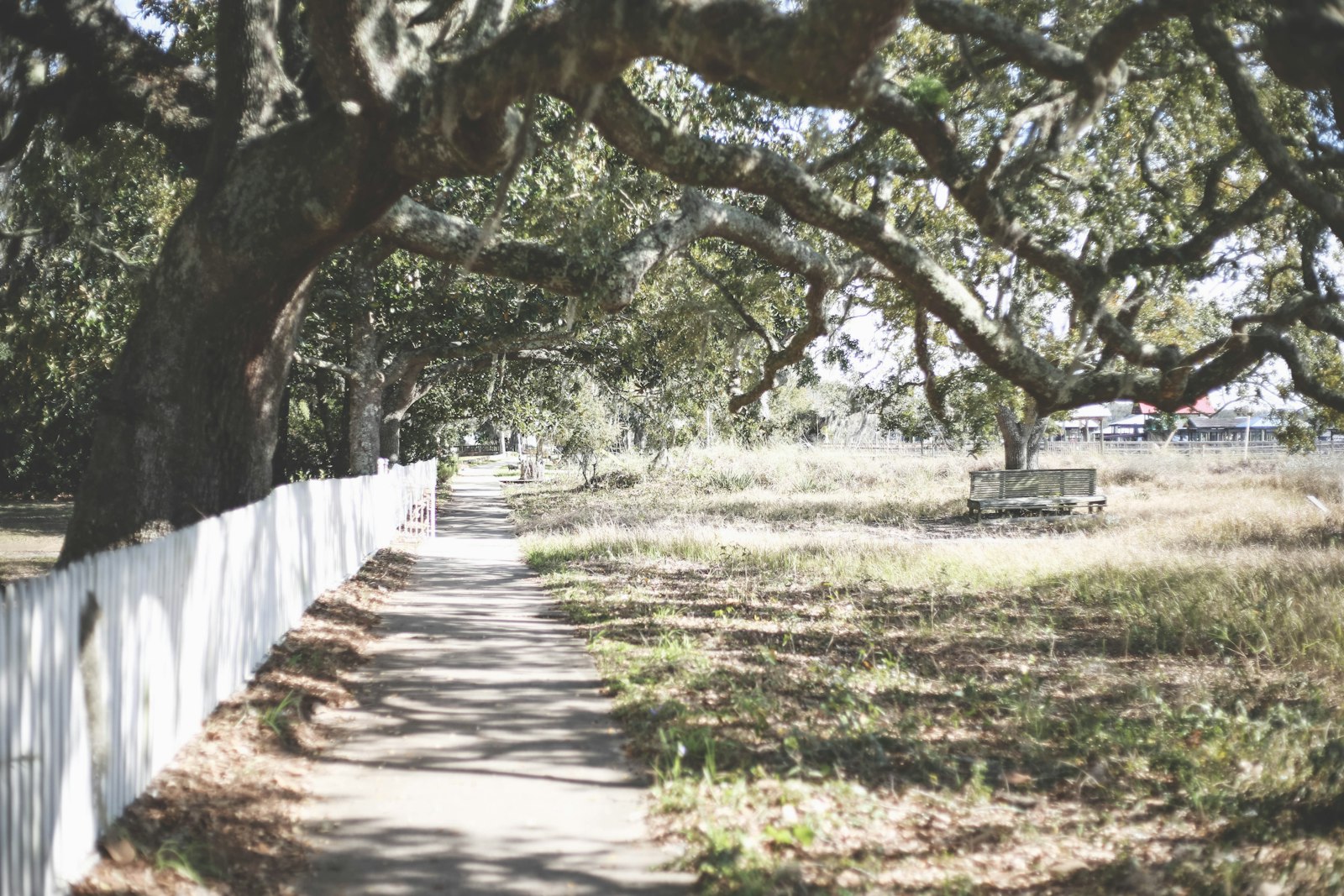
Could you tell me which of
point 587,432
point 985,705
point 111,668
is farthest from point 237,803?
point 587,432

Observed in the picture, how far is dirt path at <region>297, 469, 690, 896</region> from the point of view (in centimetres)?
424

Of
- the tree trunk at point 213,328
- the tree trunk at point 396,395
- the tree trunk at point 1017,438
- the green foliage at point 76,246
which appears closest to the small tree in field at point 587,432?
the tree trunk at point 396,395

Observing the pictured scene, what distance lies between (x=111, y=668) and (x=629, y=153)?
4.63 metres

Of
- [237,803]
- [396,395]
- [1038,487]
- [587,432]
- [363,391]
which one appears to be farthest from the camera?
[587,432]

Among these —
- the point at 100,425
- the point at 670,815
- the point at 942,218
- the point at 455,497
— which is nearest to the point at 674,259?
the point at 942,218

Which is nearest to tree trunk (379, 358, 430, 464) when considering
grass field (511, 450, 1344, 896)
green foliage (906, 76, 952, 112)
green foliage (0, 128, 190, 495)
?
green foliage (0, 128, 190, 495)

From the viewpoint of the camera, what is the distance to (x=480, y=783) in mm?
5371

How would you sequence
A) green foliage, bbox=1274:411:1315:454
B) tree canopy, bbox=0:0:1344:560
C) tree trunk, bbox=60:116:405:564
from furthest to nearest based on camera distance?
1. green foliage, bbox=1274:411:1315:454
2. tree trunk, bbox=60:116:405:564
3. tree canopy, bbox=0:0:1344:560

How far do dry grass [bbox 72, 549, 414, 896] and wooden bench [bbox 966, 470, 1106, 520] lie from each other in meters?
20.4

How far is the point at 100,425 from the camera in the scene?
698 cm

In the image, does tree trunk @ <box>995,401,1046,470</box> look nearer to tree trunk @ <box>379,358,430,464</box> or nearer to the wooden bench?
the wooden bench

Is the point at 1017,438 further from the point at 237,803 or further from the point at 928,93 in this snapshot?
the point at 237,803

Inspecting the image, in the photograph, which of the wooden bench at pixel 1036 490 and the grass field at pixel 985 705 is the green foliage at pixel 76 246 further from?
the wooden bench at pixel 1036 490

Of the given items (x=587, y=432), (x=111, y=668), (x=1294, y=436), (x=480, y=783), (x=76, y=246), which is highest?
(x=76, y=246)
